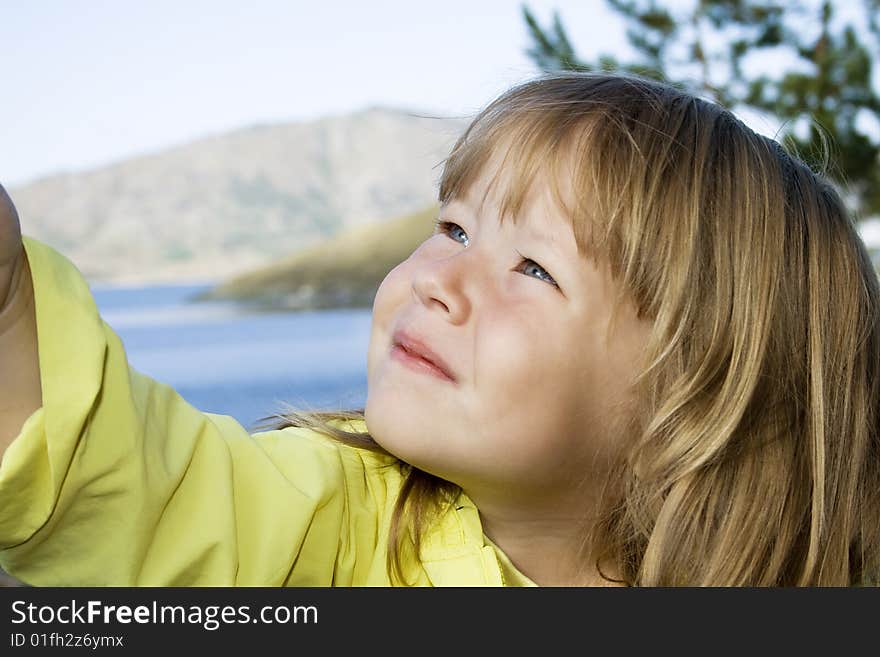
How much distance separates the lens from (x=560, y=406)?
70cm

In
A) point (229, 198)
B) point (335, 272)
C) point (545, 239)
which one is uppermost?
point (545, 239)

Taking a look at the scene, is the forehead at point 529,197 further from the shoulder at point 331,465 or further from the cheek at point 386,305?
the shoulder at point 331,465

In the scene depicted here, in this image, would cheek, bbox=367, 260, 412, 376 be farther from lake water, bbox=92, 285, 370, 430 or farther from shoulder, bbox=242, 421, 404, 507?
lake water, bbox=92, 285, 370, 430

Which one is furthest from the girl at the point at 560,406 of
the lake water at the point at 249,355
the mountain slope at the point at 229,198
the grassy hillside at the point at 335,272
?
the mountain slope at the point at 229,198

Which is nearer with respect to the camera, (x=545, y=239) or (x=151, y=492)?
(x=151, y=492)

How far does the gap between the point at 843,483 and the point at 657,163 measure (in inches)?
13.1

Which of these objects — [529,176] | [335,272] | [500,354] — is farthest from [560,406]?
[335,272]

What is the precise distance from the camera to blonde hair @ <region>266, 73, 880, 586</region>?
0.73m

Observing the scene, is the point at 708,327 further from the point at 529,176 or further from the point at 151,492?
the point at 151,492

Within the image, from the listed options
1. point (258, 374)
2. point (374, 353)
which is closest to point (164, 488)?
point (374, 353)

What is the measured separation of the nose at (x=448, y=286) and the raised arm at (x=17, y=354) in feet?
0.86

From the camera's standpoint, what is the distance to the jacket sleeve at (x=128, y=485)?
1.72ft

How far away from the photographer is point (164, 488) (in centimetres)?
57

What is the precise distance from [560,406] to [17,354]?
36cm
